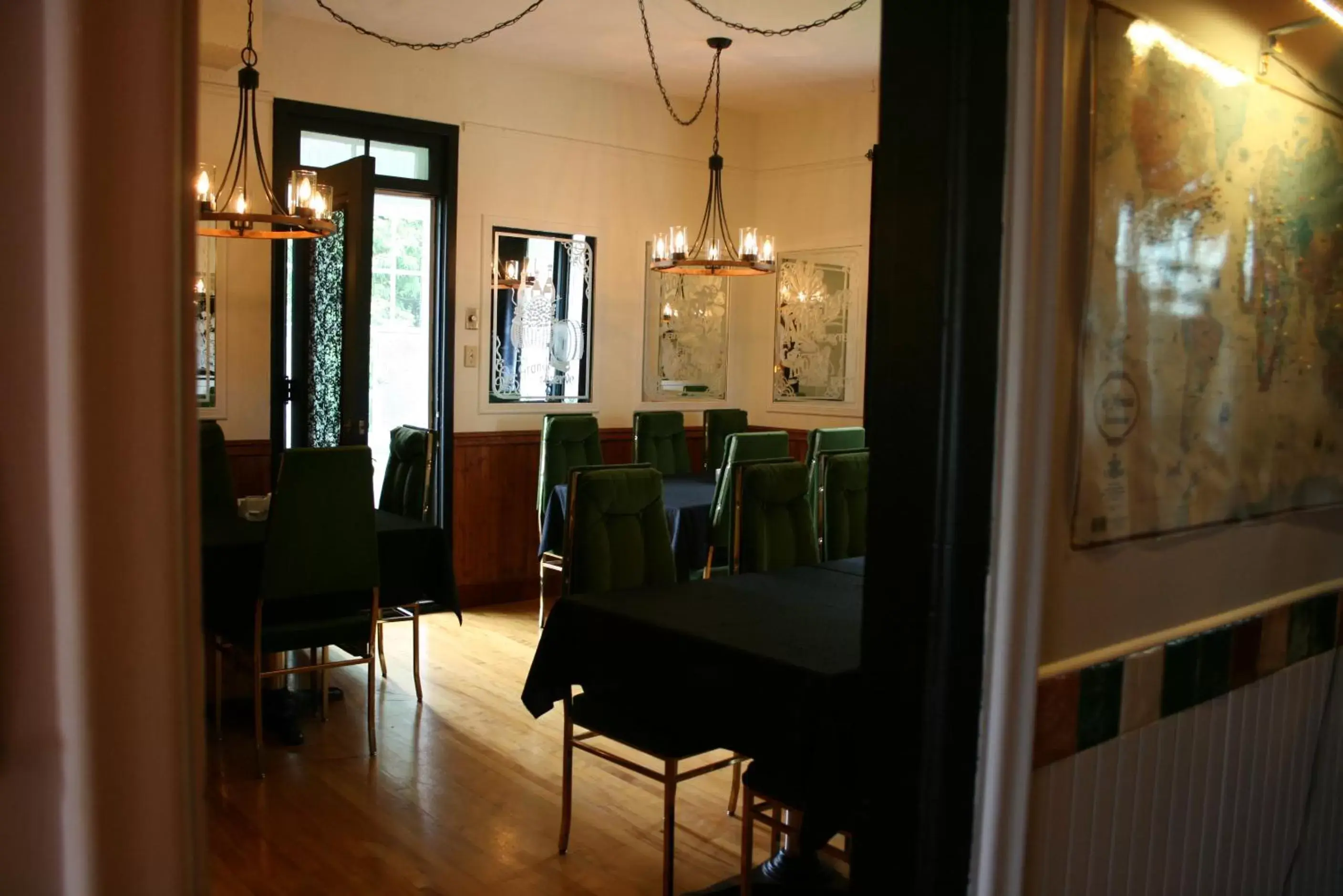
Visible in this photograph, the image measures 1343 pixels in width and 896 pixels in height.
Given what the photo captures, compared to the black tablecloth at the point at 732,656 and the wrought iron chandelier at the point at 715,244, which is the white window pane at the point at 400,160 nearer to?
the wrought iron chandelier at the point at 715,244

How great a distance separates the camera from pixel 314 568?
3643mm

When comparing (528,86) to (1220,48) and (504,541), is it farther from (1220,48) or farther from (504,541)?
(1220,48)

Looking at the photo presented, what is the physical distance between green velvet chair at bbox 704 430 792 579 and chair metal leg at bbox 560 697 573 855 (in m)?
1.12

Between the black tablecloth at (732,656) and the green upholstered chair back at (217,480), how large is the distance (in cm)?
211

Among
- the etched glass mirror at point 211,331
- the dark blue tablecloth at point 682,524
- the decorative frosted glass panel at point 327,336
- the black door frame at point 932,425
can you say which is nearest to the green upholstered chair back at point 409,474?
the decorative frosted glass panel at point 327,336

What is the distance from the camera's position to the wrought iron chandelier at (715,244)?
5270mm

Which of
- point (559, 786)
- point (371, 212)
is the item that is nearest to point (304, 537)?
point (559, 786)

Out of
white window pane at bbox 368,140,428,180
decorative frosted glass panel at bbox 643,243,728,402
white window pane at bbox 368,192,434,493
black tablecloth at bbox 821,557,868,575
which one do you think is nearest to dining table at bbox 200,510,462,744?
black tablecloth at bbox 821,557,868,575

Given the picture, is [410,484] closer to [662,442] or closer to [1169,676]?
[662,442]

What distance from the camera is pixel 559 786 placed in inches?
139

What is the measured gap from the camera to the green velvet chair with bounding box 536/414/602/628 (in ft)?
18.2

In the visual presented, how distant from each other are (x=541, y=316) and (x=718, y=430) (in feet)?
3.99

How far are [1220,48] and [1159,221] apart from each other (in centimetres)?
39

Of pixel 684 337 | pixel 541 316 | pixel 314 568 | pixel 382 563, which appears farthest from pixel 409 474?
pixel 684 337
